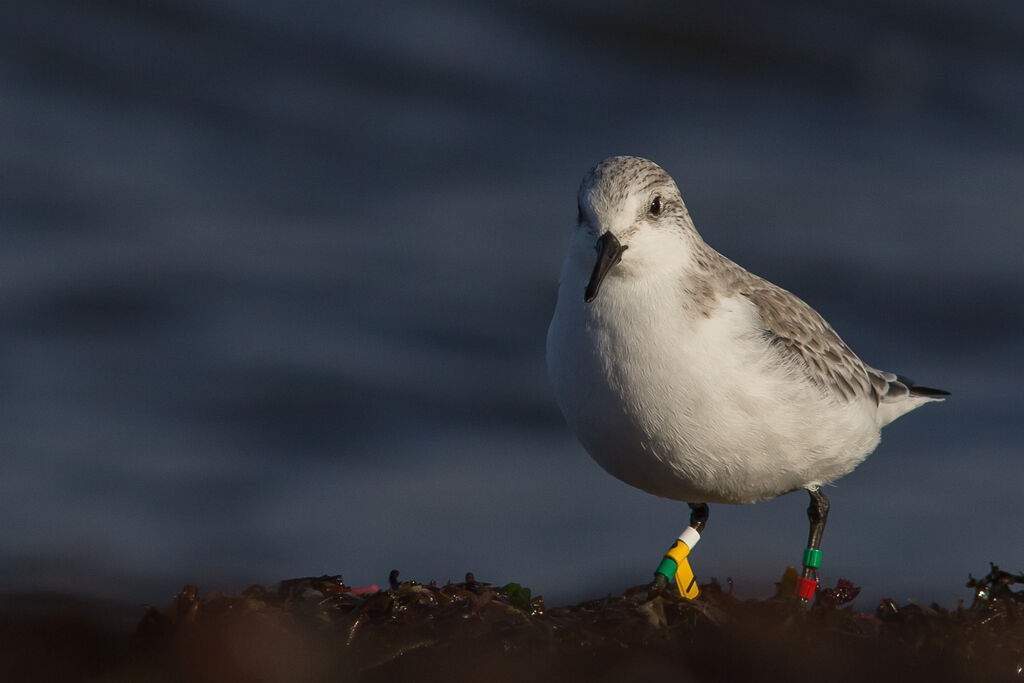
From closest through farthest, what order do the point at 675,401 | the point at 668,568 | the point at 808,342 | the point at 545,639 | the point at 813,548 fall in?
the point at 545,639 → the point at 668,568 → the point at 675,401 → the point at 813,548 → the point at 808,342

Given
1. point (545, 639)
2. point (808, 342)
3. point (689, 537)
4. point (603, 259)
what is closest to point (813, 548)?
point (689, 537)

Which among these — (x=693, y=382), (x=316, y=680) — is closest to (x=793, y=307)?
(x=693, y=382)

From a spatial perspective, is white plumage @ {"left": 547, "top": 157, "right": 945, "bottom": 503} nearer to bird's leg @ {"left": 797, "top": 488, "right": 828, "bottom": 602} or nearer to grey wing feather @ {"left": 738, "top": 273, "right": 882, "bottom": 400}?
grey wing feather @ {"left": 738, "top": 273, "right": 882, "bottom": 400}

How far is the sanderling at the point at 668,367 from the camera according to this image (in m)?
5.34

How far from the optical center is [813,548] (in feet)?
19.5

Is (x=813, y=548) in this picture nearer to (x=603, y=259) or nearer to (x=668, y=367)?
(x=668, y=367)

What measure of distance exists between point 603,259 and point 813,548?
1.77 meters

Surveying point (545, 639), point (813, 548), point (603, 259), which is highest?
point (603, 259)

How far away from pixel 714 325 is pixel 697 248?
18.7 inches

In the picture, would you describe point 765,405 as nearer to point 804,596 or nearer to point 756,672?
point 804,596

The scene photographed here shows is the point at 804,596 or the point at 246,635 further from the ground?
the point at 804,596

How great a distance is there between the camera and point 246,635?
12.1 feet

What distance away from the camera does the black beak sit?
16.8ft

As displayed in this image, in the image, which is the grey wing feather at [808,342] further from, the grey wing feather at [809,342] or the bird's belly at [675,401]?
the bird's belly at [675,401]
